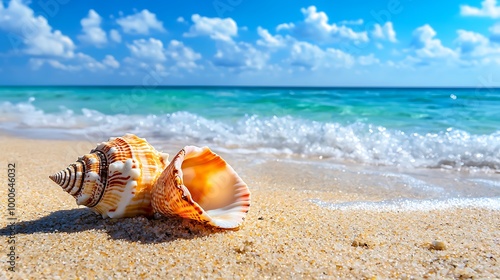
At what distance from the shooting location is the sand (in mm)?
2240

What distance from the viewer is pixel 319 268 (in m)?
2.29

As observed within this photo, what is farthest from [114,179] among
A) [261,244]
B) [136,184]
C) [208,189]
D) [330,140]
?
[330,140]

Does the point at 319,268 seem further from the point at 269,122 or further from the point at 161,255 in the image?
the point at 269,122

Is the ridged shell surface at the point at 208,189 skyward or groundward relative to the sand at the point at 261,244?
skyward

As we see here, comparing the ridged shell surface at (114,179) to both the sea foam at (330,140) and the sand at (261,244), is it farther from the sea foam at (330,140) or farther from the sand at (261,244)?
the sea foam at (330,140)

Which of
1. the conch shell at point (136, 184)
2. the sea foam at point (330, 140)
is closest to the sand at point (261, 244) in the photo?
the conch shell at point (136, 184)

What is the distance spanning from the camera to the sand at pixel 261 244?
224 centimetres

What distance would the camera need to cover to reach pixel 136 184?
2.75 metres

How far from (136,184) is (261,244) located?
35.8 inches

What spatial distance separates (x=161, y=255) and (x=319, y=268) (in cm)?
90

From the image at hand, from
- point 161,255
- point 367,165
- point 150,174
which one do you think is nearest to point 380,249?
point 161,255

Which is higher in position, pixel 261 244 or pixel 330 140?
pixel 330 140

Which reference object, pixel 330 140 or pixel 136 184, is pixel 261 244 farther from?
pixel 330 140

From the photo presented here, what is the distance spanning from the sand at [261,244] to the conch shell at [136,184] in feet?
0.33
